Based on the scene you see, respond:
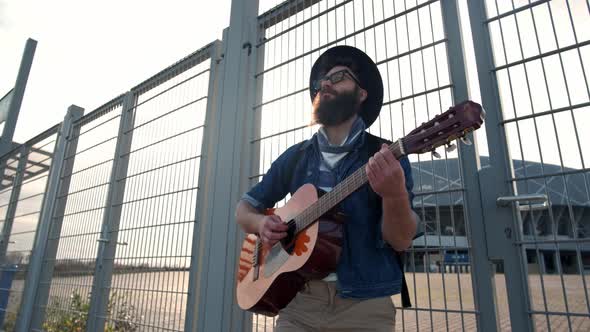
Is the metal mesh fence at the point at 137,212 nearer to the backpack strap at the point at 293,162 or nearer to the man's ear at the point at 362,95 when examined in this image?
the backpack strap at the point at 293,162

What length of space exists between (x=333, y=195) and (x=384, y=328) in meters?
0.58

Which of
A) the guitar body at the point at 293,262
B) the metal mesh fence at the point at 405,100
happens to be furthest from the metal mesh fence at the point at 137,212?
the guitar body at the point at 293,262

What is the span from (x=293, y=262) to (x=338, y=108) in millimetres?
822

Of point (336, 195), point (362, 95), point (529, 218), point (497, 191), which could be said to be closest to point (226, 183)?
point (362, 95)

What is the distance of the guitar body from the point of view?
5.09 ft

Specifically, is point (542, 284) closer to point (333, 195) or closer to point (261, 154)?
point (333, 195)

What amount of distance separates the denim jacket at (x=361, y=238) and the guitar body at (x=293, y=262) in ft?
0.20

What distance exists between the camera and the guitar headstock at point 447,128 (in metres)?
1.33

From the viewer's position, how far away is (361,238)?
1.59 metres

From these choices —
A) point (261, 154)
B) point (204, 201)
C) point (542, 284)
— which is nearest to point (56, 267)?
point (204, 201)

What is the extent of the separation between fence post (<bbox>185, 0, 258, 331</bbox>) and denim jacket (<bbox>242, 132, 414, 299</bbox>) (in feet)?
3.44

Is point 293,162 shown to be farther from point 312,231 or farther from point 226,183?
point 226,183

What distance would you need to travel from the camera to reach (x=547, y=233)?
164cm

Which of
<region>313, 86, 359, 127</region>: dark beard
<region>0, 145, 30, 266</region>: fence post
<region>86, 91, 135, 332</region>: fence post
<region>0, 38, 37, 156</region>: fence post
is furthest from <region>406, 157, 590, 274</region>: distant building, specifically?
<region>0, 38, 37, 156</region>: fence post
